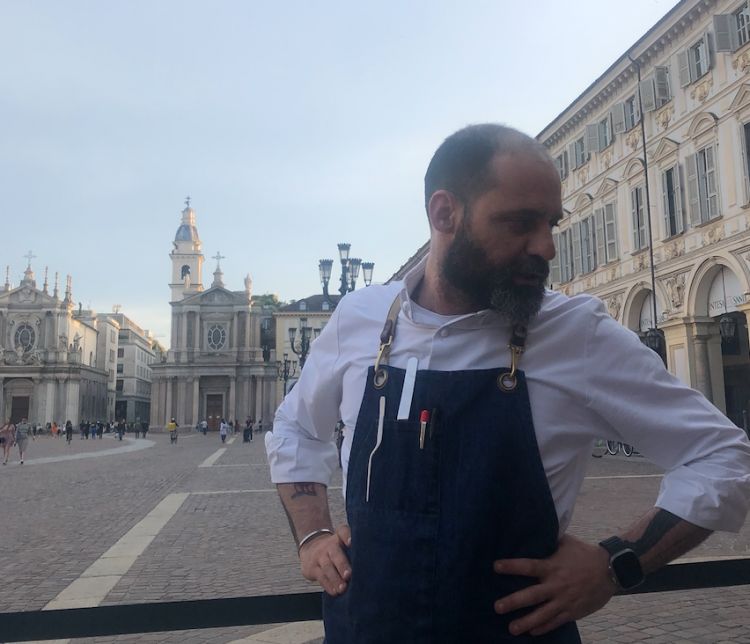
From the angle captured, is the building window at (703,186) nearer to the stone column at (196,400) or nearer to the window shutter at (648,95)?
the window shutter at (648,95)

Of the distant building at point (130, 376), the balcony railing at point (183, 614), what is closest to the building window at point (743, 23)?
the balcony railing at point (183, 614)

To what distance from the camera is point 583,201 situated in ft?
88.6

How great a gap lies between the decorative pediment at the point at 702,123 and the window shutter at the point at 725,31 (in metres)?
1.73

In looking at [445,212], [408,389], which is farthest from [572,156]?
[408,389]

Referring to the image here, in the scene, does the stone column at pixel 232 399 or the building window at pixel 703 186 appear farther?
the stone column at pixel 232 399

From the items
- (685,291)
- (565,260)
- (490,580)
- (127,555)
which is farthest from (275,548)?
(565,260)

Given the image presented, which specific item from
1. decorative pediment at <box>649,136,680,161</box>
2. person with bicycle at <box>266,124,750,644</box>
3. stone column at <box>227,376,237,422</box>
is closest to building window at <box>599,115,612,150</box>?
decorative pediment at <box>649,136,680,161</box>

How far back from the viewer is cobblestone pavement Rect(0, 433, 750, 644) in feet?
17.6

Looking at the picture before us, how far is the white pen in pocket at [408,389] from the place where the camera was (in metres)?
1.50

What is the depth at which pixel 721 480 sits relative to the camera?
1.41 metres

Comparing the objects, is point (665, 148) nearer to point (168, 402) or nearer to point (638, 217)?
point (638, 217)

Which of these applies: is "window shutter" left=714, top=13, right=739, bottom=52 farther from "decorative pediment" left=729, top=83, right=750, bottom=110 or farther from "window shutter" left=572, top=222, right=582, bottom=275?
"window shutter" left=572, top=222, right=582, bottom=275

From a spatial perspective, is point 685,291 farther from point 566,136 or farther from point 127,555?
point 127,555

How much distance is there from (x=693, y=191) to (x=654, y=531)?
21.0 m
